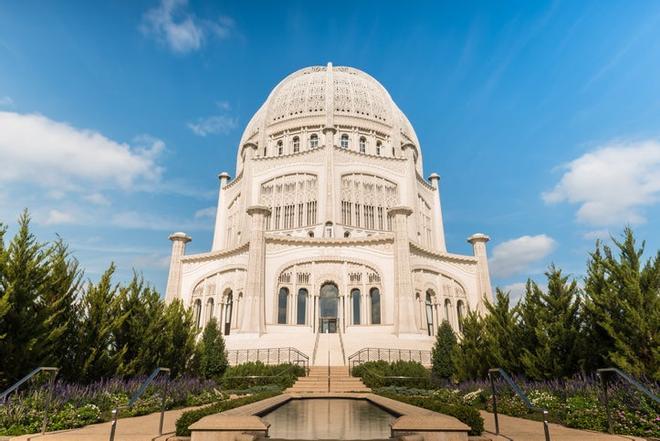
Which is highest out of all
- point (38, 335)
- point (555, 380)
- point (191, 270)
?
point (191, 270)

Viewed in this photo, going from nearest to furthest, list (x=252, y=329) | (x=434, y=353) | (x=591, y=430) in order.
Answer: (x=591, y=430) < (x=434, y=353) < (x=252, y=329)

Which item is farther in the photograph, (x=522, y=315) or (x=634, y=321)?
(x=522, y=315)

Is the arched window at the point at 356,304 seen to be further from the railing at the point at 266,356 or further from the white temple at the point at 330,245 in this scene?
the railing at the point at 266,356

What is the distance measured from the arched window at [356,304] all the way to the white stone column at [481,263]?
10.5 meters

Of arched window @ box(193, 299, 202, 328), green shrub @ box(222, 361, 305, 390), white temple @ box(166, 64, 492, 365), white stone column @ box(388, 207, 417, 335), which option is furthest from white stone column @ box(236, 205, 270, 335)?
white stone column @ box(388, 207, 417, 335)

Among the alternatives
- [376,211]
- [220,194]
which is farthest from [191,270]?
[376,211]

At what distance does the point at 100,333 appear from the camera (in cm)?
1282

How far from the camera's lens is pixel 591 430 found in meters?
8.89

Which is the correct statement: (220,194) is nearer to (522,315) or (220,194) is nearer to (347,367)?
(347,367)

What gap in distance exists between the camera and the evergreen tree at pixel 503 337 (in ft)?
50.3

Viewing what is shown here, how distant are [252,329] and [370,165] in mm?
21336

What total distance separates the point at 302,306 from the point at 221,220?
766 inches

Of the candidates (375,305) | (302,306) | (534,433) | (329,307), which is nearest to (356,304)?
(375,305)

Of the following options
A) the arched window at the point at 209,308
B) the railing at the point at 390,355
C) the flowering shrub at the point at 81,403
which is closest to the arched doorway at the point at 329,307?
the railing at the point at 390,355
